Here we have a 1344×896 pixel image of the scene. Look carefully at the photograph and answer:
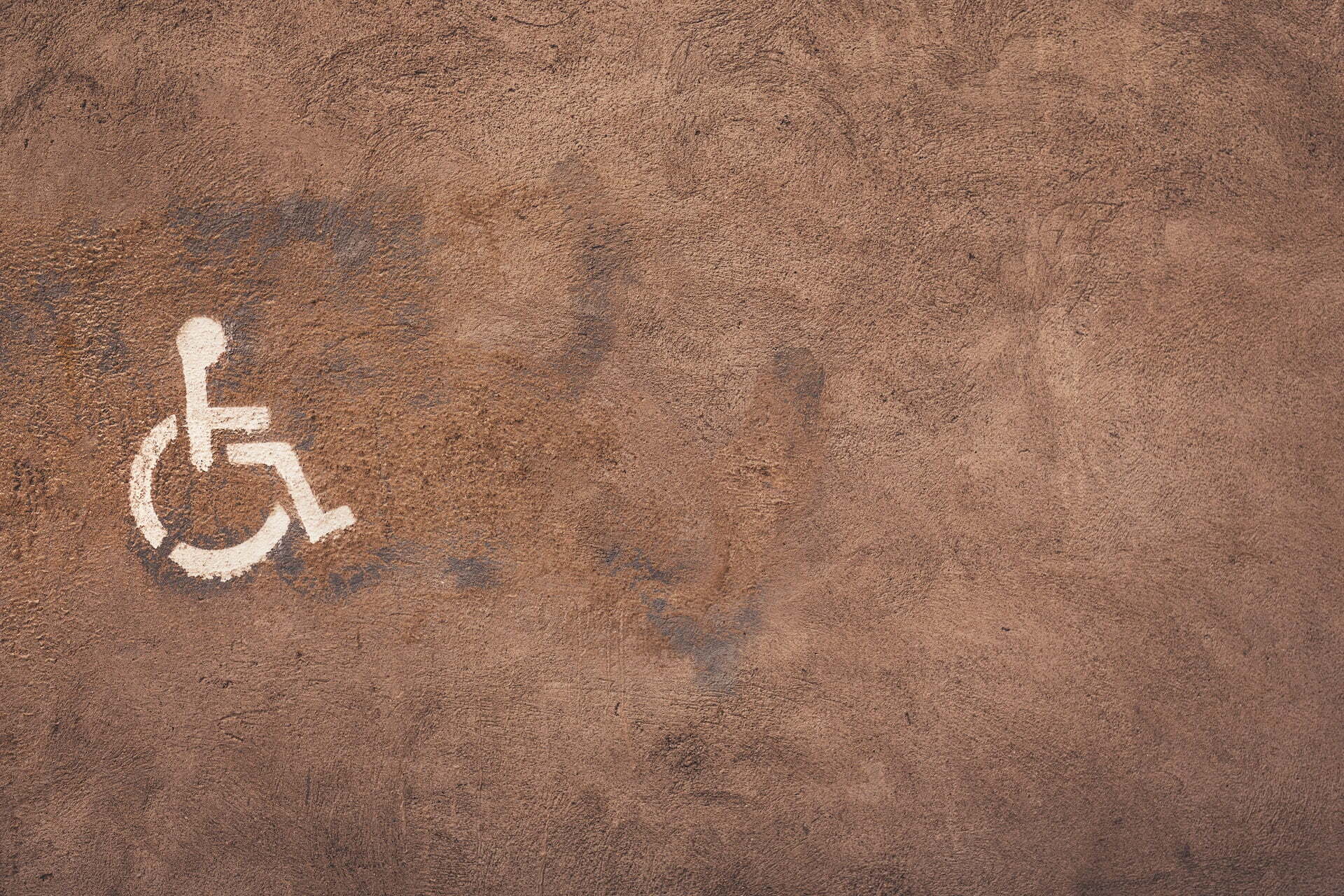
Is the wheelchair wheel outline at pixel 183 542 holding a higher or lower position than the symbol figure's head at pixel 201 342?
lower

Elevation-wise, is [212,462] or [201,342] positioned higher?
[201,342]

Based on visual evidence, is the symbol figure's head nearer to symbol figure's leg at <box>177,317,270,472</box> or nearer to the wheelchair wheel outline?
symbol figure's leg at <box>177,317,270,472</box>

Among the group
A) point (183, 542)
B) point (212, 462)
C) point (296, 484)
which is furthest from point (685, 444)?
point (183, 542)

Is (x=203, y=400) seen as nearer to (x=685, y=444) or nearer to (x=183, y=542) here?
(x=183, y=542)

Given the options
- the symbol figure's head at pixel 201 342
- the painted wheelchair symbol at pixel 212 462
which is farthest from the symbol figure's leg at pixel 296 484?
the symbol figure's head at pixel 201 342

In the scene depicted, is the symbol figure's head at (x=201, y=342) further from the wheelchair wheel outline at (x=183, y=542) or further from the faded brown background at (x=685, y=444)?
the wheelchair wheel outline at (x=183, y=542)

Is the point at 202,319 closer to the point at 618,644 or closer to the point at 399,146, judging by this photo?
the point at 399,146

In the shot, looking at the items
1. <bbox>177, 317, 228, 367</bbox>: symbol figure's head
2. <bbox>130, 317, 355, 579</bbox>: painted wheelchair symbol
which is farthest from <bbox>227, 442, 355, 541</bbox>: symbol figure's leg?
<bbox>177, 317, 228, 367</bbox>: symbol figure's head
